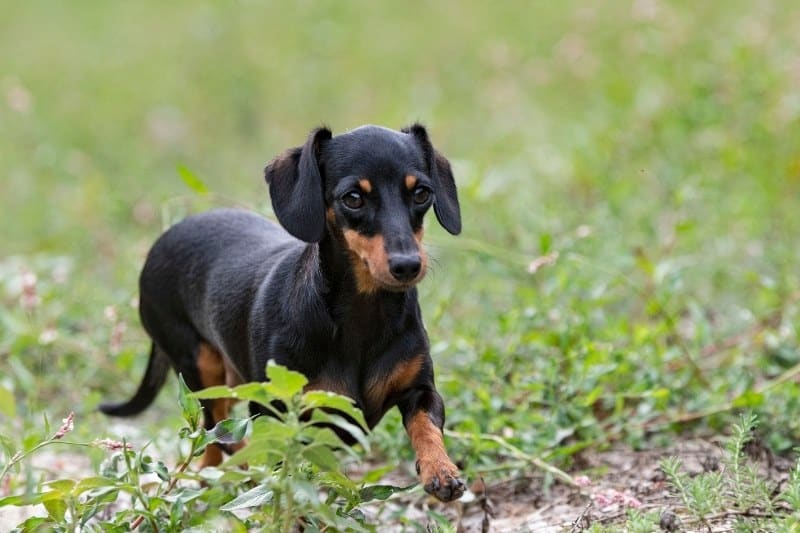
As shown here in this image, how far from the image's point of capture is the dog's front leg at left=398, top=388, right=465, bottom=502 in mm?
3373

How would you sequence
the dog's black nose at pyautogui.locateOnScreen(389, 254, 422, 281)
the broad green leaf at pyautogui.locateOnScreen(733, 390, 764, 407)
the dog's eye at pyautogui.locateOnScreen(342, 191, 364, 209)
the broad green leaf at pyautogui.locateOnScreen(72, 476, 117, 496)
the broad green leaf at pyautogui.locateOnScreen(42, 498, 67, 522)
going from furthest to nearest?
the broad green leaf at pyautogui.locateOnScreen(733, 390, 764, 407) < the dog's eye at pyautogui.locateOnScreen(342, 191, 364, 209) < the dog's black nose at pyautogui.locateOnScreen(389, 254, 422, 281) < the broad green leaf at pyautogui.locateOnScreen(42, 498, 67, 522) < the broad green leaf at pyautogui.locateOnScreen(72, 476, 117, 496)

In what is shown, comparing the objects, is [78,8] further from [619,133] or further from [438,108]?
[619,133]

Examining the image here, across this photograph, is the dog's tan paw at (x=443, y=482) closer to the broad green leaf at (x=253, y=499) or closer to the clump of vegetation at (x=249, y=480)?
the clump of vegetation at (x=249, y=480)

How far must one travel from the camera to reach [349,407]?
2.93 metres

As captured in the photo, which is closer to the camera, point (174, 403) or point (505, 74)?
point (174, 403)

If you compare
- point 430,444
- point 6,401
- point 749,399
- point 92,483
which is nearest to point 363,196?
point 430,444

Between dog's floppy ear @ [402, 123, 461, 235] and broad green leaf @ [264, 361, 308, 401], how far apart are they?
117cm

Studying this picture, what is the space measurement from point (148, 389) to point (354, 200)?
73.7 inches

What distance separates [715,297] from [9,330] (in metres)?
3.52

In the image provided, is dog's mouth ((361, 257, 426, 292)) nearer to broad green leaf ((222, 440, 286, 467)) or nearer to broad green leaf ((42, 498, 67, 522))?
broad green leaf ((222, 440, 286, 467))

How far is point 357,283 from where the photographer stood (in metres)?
3.90

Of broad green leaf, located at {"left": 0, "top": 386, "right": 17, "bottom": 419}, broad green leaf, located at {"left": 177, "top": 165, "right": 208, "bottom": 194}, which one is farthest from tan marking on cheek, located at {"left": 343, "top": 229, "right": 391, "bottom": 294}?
broad green leaf, located at {"left": 177, "top": 165, "right": 208, "bottom": 194}

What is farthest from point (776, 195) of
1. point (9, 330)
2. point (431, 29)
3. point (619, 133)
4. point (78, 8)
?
point (78, 8)

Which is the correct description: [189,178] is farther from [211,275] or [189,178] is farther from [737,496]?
[737,496]
